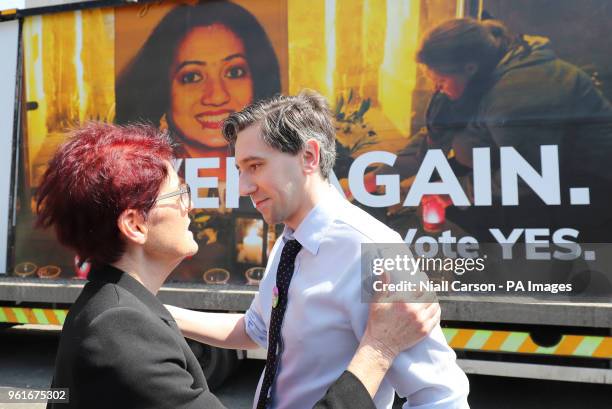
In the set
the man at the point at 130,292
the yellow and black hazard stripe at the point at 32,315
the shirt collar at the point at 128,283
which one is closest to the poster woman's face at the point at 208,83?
the yellow and black hazard stripe at the point at 32,315

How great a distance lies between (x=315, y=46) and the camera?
3760 millimetres

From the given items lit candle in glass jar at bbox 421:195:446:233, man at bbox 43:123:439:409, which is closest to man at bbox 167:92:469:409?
man at bbox 43:123:439:409

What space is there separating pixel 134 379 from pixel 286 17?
341cm

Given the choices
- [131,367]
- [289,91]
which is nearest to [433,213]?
[289,91]

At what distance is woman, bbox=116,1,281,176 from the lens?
153 inches

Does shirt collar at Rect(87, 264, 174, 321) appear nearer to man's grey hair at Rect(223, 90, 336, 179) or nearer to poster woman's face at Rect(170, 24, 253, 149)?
man's grey hair at Rect(223, 90, 336, 179)

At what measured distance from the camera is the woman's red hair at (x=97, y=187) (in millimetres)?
1155

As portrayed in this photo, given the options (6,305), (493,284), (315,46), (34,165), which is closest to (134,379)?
(493,284)

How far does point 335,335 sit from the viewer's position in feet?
4.20

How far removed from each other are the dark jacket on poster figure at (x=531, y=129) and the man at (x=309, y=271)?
2137mm

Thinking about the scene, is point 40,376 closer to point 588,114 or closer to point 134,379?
point 134,379

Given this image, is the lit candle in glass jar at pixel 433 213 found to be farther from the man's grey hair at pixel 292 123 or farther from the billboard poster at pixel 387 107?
the man's grey hair at pixel 292 123

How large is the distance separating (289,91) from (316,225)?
2.60m

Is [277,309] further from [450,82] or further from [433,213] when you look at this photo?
[450,82]
